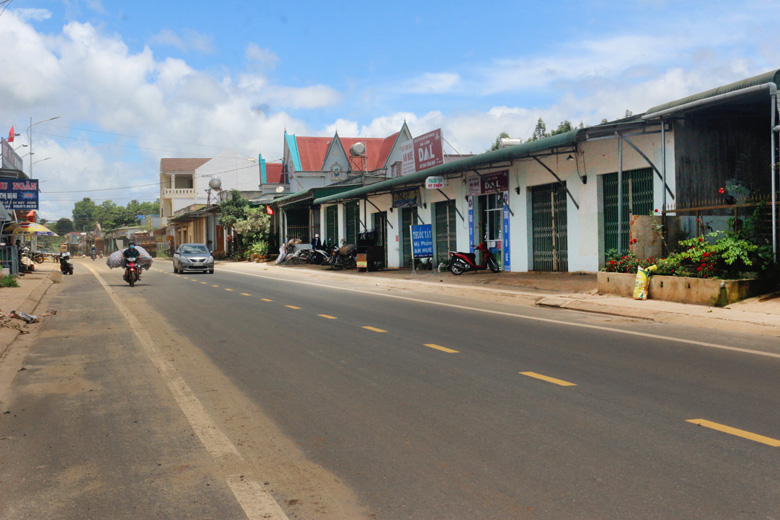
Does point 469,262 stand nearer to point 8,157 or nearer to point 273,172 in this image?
point 8,157

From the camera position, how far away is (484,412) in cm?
577

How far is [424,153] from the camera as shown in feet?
102

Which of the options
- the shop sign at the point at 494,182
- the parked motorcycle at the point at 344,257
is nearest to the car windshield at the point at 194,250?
the parked motorcycle at the point at 344,257

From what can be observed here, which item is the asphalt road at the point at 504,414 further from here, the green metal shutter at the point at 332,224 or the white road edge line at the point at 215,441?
the green metal shutter at the point at 332,224

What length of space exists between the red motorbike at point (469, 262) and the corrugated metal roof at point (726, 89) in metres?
9.36

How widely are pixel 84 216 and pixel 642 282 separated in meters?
187

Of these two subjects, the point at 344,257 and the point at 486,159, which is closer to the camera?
the point at 486,159

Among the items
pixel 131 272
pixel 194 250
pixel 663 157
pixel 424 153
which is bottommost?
pixel 131 272

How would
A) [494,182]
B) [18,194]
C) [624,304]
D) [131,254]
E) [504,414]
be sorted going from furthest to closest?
[18,194] < [494,182] < [131,254] < [624,304] < [504,414]

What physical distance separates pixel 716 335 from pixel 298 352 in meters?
6.01

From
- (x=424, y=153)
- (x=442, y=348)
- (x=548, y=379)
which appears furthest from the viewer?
(x=424, y=153)

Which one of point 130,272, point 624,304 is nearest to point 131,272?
point 130,272

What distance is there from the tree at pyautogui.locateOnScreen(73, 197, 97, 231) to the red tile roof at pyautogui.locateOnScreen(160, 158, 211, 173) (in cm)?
8436

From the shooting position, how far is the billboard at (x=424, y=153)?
1171 inches
